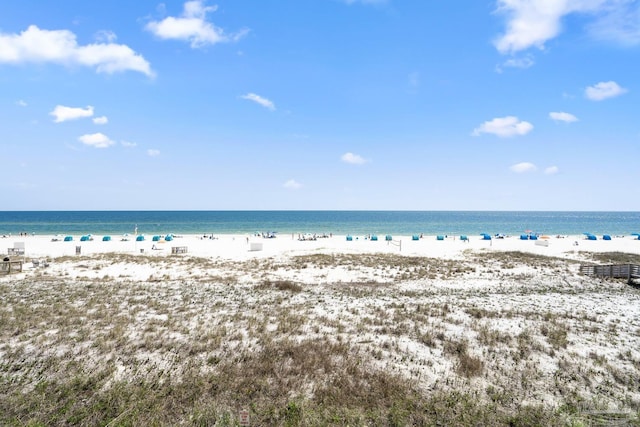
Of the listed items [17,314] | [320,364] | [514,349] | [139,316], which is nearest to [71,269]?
[17,314]

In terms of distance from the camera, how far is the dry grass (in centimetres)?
668

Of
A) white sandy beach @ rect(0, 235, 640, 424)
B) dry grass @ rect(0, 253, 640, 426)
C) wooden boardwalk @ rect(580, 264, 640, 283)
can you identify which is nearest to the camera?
dry grass @ rect(0, 253, 640, 426)

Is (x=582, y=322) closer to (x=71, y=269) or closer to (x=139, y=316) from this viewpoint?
(x=139, y=316)

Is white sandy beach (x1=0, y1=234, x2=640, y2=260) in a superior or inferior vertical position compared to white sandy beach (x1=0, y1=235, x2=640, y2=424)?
inferior

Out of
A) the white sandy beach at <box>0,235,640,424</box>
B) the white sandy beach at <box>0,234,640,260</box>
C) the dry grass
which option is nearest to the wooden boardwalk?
the white sandy beach at <box>0,235,640,424</box>

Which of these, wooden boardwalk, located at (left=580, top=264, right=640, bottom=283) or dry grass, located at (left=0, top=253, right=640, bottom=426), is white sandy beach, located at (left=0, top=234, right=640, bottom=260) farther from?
dry grass, located at (left=0, top=253, right=640, bottom=426)

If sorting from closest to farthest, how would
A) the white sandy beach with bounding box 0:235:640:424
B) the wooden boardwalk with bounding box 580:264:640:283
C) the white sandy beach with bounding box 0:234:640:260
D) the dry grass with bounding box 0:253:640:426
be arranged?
the dry grass with bounding box 0:253:640:426 → the white sandy beach with bounding box 0:235:640:424 → the wooden boardwalk with bounding box 580:264:640:283 → the white sandy beach with bounding box 0:234:640:260

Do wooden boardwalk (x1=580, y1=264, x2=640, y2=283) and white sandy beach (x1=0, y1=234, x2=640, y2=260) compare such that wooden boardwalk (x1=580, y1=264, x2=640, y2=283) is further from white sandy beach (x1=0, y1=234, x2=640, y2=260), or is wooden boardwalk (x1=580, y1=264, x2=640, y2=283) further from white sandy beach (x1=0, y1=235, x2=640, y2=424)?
white sandy beach (x1=0, y1=234, x2=640, y2=260)

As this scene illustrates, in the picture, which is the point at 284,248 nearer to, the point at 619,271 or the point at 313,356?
the point at 619,271

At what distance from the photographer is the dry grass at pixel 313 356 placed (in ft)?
21.9

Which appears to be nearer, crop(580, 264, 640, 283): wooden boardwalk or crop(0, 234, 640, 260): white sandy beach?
crop(580, 264, 640, 283): wooden boardwalk

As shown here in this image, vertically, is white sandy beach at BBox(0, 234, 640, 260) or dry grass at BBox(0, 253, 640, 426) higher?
dry grass at BBox(0, 253, 640, 426)

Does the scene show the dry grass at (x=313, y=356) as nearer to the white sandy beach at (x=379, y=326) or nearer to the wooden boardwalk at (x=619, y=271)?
the white sandy beach at (x=379, y=326)

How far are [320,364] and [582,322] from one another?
11.1 metres
